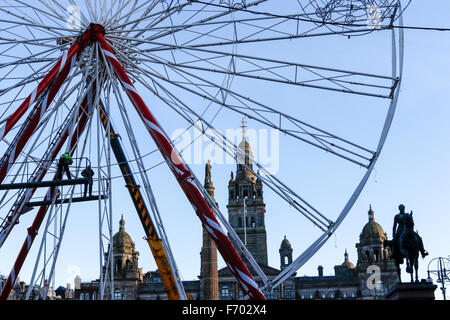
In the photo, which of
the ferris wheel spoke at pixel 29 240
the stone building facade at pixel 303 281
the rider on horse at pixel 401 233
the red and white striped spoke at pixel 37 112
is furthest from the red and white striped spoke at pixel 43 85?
the stone building facade at pixel 303 281

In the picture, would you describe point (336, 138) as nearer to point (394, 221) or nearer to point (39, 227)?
point (394, 221)

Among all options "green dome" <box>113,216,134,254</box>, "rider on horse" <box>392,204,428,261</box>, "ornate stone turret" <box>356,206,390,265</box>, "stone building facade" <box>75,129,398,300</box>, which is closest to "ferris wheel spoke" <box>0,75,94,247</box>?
"rider on horse" <box>392,204,428,261</box>

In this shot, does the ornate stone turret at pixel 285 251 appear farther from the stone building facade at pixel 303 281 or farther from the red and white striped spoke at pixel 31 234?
the red and white striped spoke at pixel 31 234

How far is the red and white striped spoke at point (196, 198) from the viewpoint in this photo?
18.9m

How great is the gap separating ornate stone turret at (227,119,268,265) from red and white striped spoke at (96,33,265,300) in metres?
87.6

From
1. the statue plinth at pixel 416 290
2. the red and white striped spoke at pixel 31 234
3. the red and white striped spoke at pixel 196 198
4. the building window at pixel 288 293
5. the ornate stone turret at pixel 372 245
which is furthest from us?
the ornate stone turret at pixel 372 245

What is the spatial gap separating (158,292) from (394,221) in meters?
77.5

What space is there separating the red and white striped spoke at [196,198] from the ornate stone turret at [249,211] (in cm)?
8765

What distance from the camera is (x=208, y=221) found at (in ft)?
63.4

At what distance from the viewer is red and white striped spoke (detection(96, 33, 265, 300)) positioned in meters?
18.9

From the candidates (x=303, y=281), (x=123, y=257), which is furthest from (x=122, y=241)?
(x=303, y=281)
